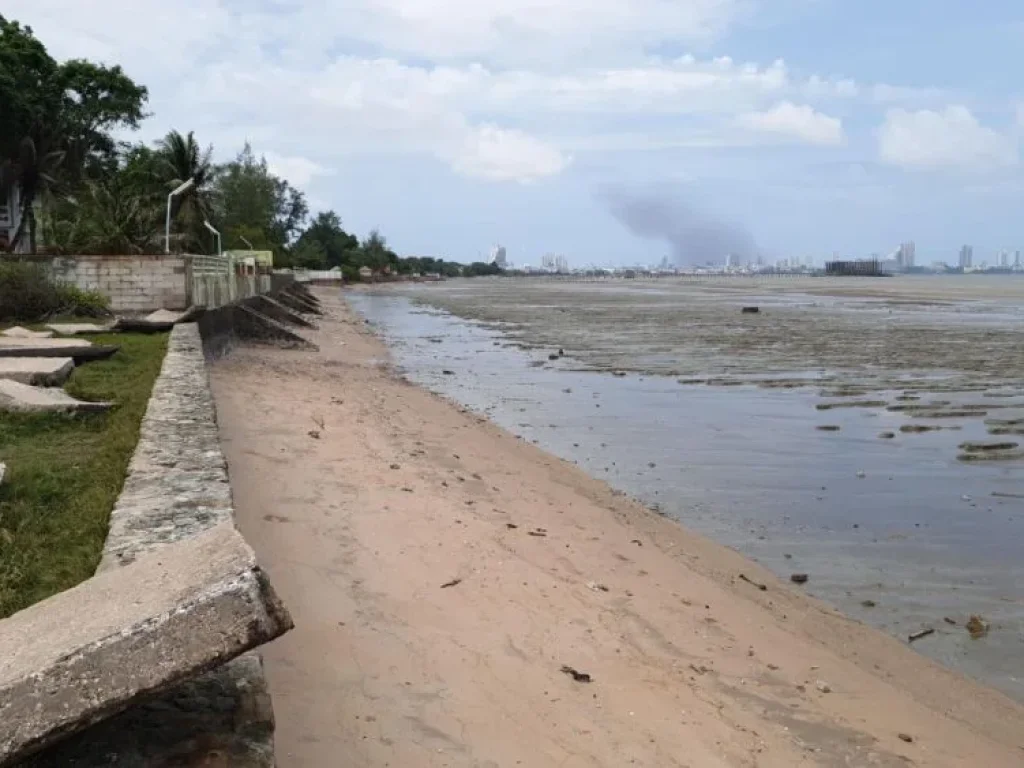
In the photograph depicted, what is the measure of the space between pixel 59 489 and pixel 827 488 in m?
6.79

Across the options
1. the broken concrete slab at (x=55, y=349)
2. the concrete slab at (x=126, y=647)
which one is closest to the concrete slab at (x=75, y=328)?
the broken concrete slab at (x=55, y=349)

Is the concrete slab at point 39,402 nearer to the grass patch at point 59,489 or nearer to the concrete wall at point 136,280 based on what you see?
the grass patch at point 59,489

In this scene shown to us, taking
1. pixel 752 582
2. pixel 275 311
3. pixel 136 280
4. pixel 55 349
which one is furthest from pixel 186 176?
pixel 752 582

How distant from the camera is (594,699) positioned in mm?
4270

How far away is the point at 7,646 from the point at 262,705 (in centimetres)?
76

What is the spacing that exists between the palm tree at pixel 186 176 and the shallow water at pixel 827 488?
85.8ft

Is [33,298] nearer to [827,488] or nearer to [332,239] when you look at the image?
[827,488]

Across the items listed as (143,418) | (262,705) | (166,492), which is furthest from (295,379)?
(262,705)

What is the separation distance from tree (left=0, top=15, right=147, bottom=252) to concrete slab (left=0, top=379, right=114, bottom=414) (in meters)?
31.0

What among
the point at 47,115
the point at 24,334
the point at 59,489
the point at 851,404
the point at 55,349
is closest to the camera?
the point at 59,489

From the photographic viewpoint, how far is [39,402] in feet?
→ 26.7

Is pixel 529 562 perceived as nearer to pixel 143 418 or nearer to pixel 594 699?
pixel 594 699

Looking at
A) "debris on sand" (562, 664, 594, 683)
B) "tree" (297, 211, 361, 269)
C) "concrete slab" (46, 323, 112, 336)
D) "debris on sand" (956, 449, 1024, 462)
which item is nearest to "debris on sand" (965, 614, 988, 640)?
"debris on sand" (562, 664, 594, 683)

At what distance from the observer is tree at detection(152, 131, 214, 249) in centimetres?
4000
